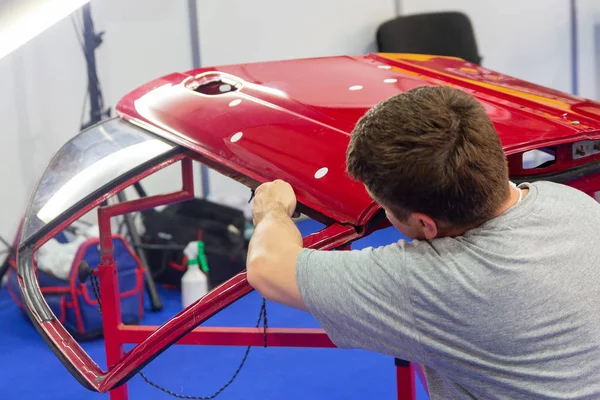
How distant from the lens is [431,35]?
4.11m

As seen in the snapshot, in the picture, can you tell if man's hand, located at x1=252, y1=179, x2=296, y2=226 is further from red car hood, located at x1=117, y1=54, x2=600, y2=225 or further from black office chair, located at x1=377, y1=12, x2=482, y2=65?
black office chair, located at x1=377, y1=12, x2=482, y2=65

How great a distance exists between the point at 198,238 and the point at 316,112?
1895 millimetres

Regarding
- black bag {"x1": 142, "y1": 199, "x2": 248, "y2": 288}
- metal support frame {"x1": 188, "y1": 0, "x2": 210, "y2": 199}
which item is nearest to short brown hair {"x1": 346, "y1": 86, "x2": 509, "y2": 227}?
black bag {"x1": 142, "y1": 199, "x2": 248, "y2": 288}

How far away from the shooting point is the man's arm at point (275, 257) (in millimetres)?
1070

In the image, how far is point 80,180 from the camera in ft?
5.33

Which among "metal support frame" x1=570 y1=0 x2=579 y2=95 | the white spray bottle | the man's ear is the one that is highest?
the man's ear

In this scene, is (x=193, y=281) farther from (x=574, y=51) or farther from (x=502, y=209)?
(x=574, y=51)

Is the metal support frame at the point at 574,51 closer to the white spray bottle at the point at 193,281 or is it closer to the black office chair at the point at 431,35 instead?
the black office chair at the point at 431,35

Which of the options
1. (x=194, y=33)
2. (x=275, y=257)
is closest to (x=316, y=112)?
(x=275, y=257)

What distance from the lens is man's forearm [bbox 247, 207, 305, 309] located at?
107cm

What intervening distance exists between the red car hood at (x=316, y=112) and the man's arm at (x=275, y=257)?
0.11 m

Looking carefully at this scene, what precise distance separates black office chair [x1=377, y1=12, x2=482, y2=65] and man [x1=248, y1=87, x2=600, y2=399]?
3.06 meters

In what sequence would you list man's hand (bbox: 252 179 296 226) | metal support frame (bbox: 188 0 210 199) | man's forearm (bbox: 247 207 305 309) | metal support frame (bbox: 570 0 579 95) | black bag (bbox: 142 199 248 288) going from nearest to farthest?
man's forearm (bbox: 247 207 305 309) → man's hand (bbox: 252 179 296 226) → black bag (bbox: 142 199 248 288) → metal support frame (bbox: 188 0 210 199) → metal support frame (bbox: 570 0 579 95)

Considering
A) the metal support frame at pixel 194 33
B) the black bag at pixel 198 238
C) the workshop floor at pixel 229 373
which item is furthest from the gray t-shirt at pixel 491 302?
the metal support frame at pixel 194 33
